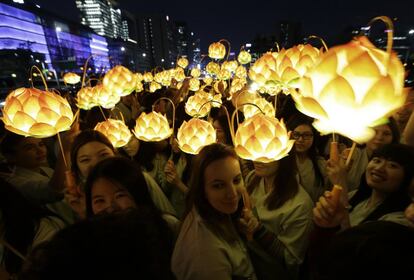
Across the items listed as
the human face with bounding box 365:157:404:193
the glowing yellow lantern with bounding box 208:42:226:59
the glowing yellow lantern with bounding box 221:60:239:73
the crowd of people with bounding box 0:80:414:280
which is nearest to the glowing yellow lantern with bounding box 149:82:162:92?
the glowing yellow lantern with bounding box 221:60:239:73

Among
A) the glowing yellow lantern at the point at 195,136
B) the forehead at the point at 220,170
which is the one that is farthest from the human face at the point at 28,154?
the forehead at the point at 220,170

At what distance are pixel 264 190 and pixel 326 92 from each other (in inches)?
59.9

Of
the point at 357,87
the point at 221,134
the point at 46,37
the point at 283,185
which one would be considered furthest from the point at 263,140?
the point at 46,37

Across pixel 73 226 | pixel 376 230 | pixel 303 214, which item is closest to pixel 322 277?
pixel 376 230

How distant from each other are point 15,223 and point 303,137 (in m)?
2.74

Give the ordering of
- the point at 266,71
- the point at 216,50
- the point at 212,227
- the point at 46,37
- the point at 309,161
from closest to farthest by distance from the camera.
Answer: the point at 212,227
the point at 309,161
the point at 266,71
the point at 216,50
the point at 46,37

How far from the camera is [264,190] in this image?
2.29 m

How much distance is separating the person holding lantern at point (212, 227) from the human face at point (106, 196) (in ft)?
1.44

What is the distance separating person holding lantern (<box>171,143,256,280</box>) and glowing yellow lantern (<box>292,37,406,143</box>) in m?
0.80

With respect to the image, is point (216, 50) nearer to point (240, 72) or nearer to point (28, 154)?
point (240, 72)

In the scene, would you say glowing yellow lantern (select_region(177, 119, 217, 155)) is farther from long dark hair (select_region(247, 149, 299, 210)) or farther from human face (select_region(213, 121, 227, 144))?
human face (select_region(213, 121, 227, 144))

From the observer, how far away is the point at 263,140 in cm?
163

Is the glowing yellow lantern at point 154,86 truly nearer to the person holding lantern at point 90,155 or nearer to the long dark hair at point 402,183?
the person holding lantern at point 90,155

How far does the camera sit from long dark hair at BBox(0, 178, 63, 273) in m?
1.64
